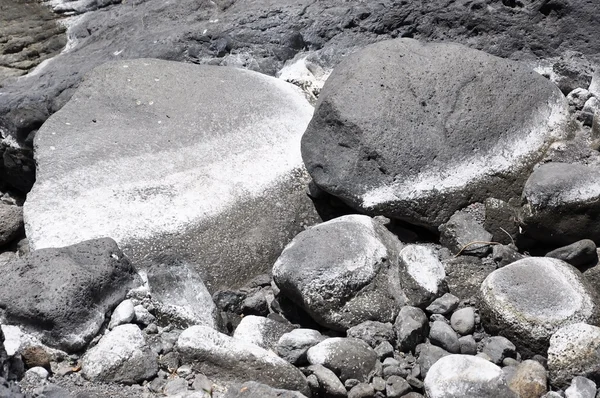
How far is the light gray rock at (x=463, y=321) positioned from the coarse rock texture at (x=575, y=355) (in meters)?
0.34

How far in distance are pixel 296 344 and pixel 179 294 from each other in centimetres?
50

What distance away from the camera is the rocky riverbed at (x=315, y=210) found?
9.16 ft

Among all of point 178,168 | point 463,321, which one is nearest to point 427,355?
point 463,321

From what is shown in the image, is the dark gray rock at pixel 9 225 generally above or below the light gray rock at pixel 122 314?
below

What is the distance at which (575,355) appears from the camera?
2.64m

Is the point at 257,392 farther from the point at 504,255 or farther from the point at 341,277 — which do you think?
the point at 504,255

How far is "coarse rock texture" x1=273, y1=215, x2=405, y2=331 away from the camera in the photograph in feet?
9.97

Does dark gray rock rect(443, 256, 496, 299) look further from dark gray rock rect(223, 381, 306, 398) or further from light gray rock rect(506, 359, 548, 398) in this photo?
dark gray rock rect(223, 381, 306, 398)

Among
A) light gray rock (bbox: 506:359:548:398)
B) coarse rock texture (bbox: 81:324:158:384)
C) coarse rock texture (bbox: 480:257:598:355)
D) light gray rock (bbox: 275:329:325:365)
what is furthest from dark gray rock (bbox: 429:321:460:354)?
coarse rock texture (bbox: 81:324:158:384)

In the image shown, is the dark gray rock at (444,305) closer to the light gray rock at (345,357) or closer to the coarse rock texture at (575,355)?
the light gray rock at (345,357)

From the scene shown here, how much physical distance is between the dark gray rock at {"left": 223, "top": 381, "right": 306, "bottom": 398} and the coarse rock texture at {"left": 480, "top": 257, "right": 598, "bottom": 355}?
76cm

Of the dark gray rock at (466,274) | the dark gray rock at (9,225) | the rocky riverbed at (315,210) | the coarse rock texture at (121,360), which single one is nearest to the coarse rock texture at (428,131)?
the rocky riverbed at (315,210)

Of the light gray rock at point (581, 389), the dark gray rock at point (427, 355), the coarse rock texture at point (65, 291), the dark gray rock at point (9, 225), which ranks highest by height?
the coarse rock texture at point (65, 291)

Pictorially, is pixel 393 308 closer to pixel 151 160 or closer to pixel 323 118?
pixel 323 118
